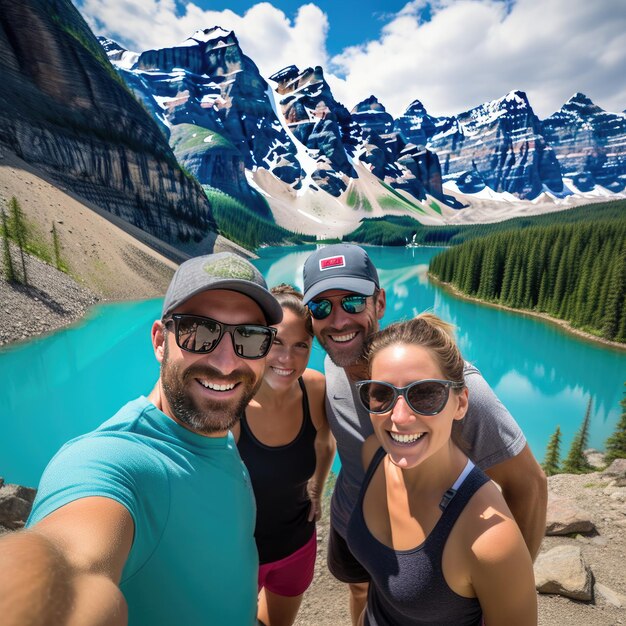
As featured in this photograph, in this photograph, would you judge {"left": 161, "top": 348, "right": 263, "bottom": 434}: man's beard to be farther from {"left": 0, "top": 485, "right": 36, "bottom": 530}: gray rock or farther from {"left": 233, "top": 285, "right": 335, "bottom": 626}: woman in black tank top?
{"left": 0, "top": 485, "right": 36, "bottom": 530}: gray rock

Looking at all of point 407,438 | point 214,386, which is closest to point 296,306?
point 214,386

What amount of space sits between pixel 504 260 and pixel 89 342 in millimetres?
48887

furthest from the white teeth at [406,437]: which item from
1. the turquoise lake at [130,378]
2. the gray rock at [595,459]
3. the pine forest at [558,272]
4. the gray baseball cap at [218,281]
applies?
the pine forest at [558,272]

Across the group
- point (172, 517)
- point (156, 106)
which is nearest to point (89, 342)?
point (172, 517)

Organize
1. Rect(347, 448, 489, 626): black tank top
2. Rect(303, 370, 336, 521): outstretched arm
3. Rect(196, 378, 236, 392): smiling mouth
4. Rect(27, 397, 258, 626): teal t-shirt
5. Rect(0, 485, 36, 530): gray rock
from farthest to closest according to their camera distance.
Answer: Rect(0, 485, 36, 530): gray rock, Rect(303, 370, 336, 521): outstretched arm, Rect(196, 378, 236, 392): smiling mouth, Rect(347, 448, 489, 626): black tank top, Rect(27, 397, 258, 626): teal t-shirt

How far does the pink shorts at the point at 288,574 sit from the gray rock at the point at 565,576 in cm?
316

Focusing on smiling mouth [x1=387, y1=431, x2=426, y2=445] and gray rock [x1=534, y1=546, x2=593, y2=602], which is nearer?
smiling mouth [x1=387, y1=431, x2=426, y2=445]

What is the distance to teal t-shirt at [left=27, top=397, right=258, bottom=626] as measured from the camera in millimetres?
1448

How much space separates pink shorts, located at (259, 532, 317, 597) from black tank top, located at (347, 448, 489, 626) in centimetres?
163

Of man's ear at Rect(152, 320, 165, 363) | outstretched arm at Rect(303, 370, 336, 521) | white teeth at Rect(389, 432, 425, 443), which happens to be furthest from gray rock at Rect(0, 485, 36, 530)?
white teeth at Rect(389, 432, 425, 443)

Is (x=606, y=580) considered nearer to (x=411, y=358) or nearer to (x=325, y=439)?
(x=325, y=439)

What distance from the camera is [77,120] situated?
4806cm

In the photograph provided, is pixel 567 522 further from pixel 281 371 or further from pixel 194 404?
pixel 194 404

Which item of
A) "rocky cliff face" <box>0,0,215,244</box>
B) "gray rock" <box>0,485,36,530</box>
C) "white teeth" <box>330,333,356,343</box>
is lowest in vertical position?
"gray rock" <box>0,485,36,530</box>
